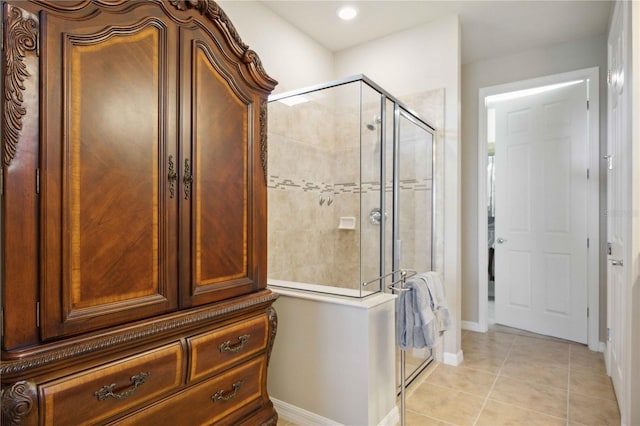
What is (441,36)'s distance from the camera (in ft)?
9.82

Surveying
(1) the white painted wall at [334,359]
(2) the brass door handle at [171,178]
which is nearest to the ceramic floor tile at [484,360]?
(1) the white painted wall at [334,359]

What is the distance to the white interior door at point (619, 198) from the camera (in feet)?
6.23

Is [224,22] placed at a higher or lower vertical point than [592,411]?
higher

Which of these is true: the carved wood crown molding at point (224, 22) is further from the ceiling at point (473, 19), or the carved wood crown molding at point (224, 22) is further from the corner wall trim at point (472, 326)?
the corner wall trim at point (472, 326)

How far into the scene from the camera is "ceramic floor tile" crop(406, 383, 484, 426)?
2102 mm

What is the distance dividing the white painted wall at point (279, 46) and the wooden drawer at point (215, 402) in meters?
2.07

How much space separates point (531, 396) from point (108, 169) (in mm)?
2716

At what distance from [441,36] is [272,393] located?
9.75 feet

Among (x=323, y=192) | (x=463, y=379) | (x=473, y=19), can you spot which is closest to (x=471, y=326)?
(x=463, y=379)

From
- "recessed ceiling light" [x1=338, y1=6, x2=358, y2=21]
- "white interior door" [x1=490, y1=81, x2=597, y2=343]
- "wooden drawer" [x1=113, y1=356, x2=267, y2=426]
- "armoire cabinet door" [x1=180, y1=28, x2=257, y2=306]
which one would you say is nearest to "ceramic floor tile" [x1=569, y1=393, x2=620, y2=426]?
"white interior door" [x1=490, y1=81, x2=597, y2=343]

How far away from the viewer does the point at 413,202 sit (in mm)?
2758

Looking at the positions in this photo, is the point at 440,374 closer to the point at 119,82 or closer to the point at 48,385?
the point at 48,385

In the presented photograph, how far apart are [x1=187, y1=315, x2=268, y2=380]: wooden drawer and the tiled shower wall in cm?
81

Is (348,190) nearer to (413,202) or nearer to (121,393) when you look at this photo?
(413,202)
